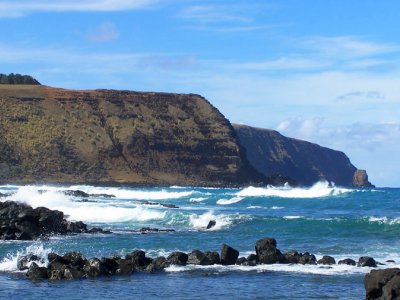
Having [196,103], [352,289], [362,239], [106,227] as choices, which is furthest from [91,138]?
[352,289]

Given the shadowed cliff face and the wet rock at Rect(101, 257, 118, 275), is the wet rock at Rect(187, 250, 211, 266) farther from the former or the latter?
the shadowed cliff face

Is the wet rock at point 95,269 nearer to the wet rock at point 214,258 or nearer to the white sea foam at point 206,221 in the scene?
the wet rock at point 214,258

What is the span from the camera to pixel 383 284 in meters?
18.3

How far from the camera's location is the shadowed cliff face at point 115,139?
443 ft

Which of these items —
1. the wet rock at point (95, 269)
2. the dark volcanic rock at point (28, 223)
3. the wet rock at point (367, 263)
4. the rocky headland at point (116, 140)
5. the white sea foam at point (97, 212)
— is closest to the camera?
the wet rock at point (95, 269)

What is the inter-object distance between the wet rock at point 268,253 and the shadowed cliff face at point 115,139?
102733 mm

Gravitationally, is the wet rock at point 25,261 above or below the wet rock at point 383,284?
below

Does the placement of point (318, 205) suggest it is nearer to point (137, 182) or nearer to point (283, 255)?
point (283, 255)

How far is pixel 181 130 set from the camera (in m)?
153

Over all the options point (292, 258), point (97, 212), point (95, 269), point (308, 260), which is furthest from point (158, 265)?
point (97, 212)

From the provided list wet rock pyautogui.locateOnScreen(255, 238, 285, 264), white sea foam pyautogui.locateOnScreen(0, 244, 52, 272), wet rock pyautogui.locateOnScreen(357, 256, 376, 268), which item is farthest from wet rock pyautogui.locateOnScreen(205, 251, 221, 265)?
white sea foam pyautogui.locateOnScreen(0, 244, 52, 272)

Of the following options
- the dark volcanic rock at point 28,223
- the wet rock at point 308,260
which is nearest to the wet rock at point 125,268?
the wet rock at point 308,260

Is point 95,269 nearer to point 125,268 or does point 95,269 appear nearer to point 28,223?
point 125,268

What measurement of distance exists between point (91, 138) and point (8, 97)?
1697 centimetres
